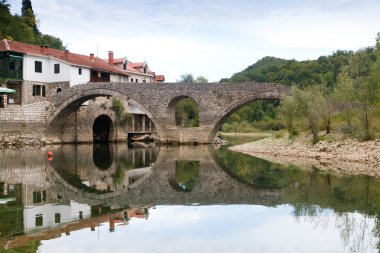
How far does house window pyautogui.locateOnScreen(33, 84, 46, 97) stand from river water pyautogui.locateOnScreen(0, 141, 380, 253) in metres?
18.8

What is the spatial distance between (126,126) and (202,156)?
18.9 meters

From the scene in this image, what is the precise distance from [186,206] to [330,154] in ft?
50.0

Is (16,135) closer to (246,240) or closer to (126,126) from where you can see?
(126,126)

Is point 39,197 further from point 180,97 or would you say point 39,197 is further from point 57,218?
point 180,97

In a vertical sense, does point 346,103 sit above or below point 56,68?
below

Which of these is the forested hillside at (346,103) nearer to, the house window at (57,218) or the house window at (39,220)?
the house window at (57,218)

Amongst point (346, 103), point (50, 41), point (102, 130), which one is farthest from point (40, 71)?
point (346, 103)

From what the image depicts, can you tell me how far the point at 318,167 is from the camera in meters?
21.7

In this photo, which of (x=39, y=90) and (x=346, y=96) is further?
(x=39, y=90)

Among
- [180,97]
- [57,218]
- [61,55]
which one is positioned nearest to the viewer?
[57,218]

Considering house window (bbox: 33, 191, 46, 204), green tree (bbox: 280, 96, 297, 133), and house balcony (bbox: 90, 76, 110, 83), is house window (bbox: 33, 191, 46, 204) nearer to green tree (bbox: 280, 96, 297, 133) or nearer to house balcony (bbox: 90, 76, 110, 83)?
green tree (bbox: 280, 96, 297, 133)

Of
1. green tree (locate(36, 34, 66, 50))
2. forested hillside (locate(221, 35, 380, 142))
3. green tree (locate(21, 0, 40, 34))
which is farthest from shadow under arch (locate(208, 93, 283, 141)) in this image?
green tree (locate(21, 0, 40, 34))

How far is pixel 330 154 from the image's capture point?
1027 inches

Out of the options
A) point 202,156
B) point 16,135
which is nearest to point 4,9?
point 16,135
